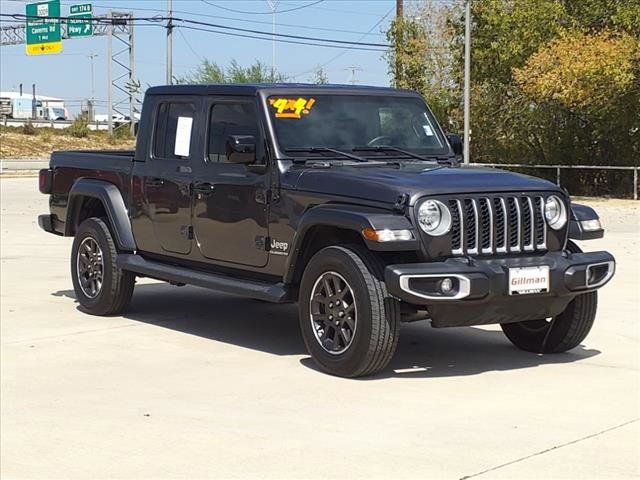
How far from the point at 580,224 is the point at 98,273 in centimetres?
417

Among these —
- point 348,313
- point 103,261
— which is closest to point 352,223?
point 348,313

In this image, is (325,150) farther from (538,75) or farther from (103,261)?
(538,75)

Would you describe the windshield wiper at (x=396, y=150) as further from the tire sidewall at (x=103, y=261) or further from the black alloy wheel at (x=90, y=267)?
the black alloy wheel at (x=90, y=267)

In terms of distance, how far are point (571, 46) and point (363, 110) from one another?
21.0m

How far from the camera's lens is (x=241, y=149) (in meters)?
7.91

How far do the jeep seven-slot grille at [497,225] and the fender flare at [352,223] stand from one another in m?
0.34

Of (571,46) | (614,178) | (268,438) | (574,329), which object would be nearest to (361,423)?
(268,438)

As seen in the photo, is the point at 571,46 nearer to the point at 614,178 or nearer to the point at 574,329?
the point at 614,178

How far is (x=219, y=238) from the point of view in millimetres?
8414

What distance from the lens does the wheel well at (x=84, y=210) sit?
10203 millimetres

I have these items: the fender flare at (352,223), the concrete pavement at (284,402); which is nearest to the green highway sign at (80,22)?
the concrete pavement at (284,402)

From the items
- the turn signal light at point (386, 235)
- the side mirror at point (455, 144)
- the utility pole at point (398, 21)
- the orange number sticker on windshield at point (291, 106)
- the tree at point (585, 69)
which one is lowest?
the turn signal light at point (386, 235)

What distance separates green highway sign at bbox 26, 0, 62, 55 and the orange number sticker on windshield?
172 feet

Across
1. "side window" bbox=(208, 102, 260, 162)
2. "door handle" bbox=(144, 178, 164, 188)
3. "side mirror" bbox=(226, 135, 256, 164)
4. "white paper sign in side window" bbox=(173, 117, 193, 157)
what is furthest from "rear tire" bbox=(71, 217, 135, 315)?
"side mirror" bbox=(226, 135, 256, 164)
